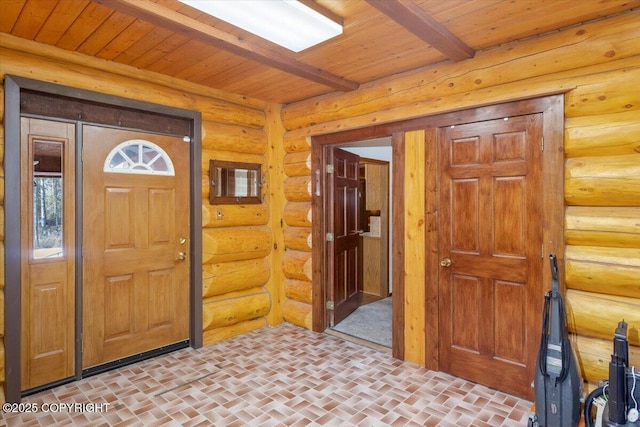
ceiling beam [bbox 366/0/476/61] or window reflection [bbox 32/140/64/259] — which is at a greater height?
ceiling beam [bbox 366/0/476/61]

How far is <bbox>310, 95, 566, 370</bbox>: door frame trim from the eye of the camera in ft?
8.27

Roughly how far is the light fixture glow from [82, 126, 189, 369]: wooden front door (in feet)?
5.28

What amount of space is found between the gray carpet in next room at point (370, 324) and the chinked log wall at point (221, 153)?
1006 millimetres

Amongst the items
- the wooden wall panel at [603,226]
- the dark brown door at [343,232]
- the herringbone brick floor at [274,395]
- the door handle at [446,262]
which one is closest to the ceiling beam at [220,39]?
the dark brown door at [343,232]

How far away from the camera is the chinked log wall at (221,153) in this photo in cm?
299

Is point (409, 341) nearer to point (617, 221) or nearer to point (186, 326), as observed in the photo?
point (617, 221)

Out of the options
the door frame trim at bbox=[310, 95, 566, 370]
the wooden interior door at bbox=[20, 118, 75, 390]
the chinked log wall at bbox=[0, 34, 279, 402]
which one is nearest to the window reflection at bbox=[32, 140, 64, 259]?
the wooden interior door at bbox=[20, 118, 75, 390]

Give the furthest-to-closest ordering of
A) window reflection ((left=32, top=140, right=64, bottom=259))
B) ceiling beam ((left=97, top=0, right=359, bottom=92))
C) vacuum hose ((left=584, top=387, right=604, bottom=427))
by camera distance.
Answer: window reflection ((left=32, top=140, right=64, bottom=259)) < ceiling beam ((left=97, top=0, right=359, bottom=92)) < vacuum hose ((left=584, top=387, right=604, bottom=427))

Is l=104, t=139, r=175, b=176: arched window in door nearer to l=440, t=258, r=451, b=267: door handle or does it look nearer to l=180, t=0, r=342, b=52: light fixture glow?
l=180, t=0, r=342, b=52: light fixture glow

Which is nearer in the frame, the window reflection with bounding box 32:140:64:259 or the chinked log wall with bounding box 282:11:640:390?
the chinked log wall with bounding box 282:11:640:390

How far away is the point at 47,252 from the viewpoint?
2902mm

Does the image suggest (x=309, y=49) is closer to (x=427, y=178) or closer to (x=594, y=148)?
(x=427, y=178)

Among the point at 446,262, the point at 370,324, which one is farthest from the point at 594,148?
the point at 370,324

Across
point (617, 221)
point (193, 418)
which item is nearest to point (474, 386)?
point (617, 221)
